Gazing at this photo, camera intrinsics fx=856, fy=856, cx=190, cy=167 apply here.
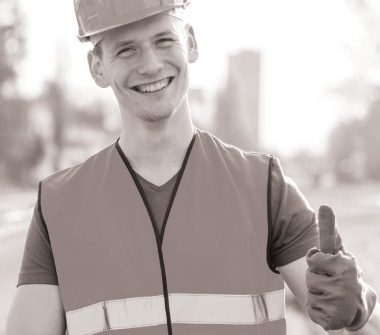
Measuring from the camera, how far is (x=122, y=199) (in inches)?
116

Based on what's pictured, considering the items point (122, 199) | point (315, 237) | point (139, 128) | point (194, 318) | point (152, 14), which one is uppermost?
point (152, 14)

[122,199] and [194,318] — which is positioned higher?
[122,199]

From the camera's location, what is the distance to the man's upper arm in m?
2.86

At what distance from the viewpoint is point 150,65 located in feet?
9.18

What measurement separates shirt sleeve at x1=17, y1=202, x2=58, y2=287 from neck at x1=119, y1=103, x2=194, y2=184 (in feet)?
1.31

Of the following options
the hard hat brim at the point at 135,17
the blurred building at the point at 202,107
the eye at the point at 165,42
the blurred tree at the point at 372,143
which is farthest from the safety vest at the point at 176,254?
the blurred building at the point at 202,107

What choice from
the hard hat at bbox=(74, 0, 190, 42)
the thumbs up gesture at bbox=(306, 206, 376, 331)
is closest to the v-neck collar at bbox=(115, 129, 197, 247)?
the hard hat at bbox=(74, 0, 190, 42)

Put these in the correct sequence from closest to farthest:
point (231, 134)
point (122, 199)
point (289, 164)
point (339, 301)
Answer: point (339, 301) → point (122, 199) → point (231, 134) → point (289, 164)

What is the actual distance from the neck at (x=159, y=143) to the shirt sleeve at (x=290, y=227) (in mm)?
381

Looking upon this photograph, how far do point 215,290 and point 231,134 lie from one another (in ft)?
169

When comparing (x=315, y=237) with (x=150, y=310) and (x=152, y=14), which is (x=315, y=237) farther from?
(x=152, y=14)

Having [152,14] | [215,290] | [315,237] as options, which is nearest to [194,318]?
[215,290]

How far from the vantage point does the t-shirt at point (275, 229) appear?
9.09ft

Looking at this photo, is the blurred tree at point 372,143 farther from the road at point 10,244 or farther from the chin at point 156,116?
the chin at point 156,116
